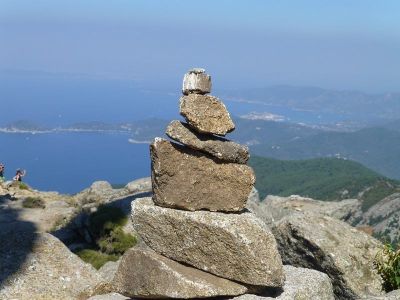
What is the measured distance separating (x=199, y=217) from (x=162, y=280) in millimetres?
1826

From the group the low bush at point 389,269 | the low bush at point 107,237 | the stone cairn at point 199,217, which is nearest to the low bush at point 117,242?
the low bush at point 107,237

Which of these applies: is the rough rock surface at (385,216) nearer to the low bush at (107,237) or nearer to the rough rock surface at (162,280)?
the low bush at (107,237)

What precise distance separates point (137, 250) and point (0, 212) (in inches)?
1091

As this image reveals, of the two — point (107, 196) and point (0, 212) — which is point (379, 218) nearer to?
point (107, 196)

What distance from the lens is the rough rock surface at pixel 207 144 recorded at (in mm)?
13094

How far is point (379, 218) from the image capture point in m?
121

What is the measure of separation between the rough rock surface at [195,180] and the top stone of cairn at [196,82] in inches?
57.5

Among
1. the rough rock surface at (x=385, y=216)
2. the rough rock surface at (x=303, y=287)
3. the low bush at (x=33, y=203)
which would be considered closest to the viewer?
the rough rock surface at (x=303, y=287)

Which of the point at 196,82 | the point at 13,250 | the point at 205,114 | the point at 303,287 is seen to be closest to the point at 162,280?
the point at 303,287

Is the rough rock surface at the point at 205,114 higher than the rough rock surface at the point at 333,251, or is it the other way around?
the rough rock surface at the point at 205,114

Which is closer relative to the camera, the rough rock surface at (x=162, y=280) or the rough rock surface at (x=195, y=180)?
the rough rock surface at (x=162, y=280)

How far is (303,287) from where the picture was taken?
45.4ft

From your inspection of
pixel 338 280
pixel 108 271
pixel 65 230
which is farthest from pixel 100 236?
pixel 338 280

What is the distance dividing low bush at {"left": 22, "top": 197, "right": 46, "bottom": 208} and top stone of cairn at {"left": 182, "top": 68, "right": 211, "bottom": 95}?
102 feet
